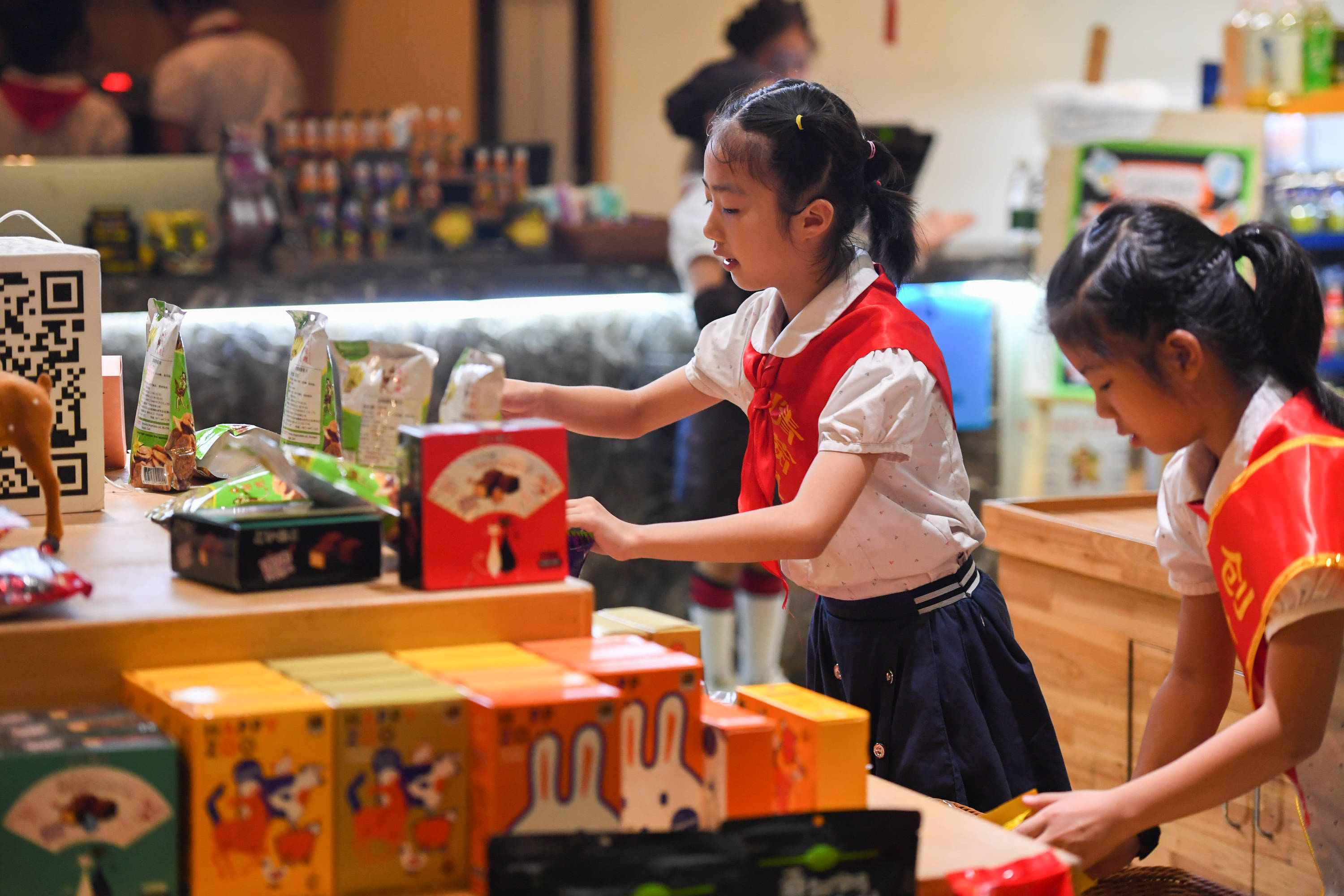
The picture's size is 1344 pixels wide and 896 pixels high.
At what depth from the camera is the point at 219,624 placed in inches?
43.0

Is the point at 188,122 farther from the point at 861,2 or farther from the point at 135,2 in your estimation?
the point at 861,2

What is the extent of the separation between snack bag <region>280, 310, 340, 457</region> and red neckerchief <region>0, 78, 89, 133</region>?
3.08 metres

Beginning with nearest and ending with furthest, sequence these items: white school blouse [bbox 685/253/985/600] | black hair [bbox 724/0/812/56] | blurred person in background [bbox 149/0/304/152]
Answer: white school blouse [bbox 685/253/985/600] < black hair [bbox 724/0/812/56] < blurred person in background [bbox 149/0/304/152]

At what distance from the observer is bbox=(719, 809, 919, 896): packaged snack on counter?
0.98 m

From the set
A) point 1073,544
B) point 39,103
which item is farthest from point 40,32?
point 1073,544

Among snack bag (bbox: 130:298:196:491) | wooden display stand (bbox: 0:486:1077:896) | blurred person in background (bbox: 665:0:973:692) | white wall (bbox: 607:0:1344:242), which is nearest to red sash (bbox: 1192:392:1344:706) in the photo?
wooden display stand (bbox: 0:486:1077:896)

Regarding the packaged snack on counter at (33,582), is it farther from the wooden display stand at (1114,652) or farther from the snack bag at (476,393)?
the wooden display stand at (1114,652)

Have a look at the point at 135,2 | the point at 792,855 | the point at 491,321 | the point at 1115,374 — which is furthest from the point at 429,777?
the point at 135,2

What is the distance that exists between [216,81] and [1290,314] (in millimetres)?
4199

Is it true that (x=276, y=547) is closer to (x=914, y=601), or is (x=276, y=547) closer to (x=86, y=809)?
(x=86, y=809)

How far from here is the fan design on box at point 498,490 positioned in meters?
1.12

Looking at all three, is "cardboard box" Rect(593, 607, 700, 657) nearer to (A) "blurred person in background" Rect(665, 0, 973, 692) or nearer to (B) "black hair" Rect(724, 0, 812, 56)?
(A) "blurred person in background" Rect(665, 0, 973, 692)

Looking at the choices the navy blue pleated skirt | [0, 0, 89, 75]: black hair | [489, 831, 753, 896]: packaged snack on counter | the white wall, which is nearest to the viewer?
[489, 831, 753, 896]: packaged snack on counter

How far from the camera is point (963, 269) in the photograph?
4039mm
